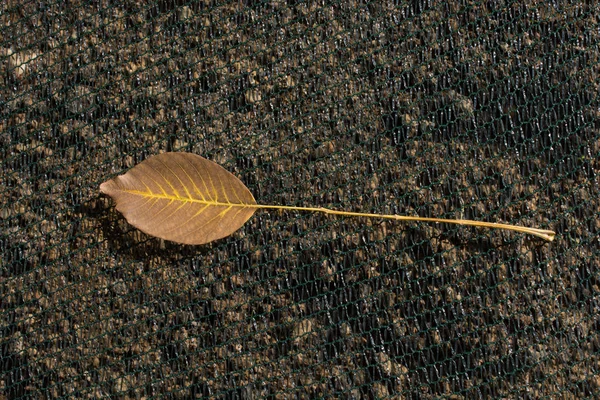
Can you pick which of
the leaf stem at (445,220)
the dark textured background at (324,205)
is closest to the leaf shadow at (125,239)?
the dark textured background at (324,205)

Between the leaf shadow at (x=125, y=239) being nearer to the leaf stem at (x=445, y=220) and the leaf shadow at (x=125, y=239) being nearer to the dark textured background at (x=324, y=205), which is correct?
the dark textured background at (x=324, y=205)

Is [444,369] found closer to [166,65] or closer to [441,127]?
[441,127]

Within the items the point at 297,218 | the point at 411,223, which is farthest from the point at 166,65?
the point at 411,223

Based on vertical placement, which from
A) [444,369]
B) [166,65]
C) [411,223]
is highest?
[166,65]

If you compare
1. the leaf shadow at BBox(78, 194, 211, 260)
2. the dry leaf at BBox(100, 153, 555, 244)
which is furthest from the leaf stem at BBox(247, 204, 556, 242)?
the leaf shadow at BBox(78, 194, 211, 260)

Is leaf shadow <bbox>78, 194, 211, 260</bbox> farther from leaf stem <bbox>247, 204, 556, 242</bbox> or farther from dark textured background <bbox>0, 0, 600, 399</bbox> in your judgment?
leaf stem <bbox>247, 204, 556, 242</bbox>

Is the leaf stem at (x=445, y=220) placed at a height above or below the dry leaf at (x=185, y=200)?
below
